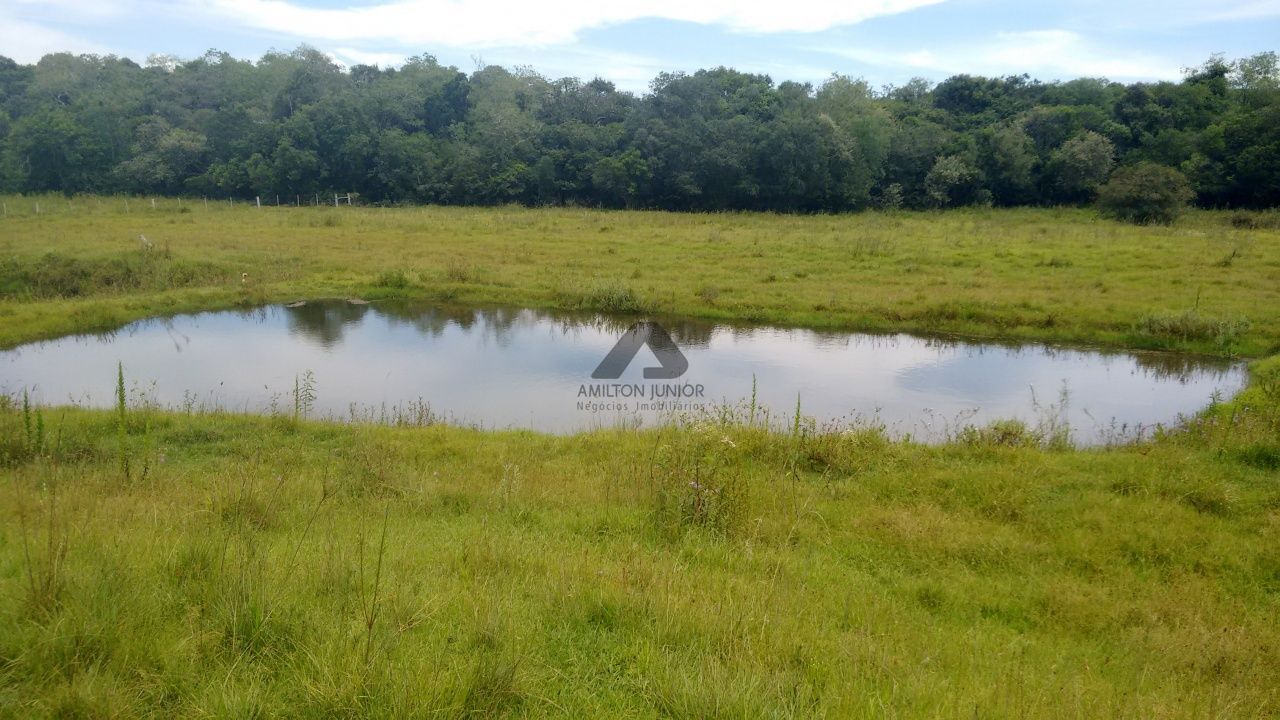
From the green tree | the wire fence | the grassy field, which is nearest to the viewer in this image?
the grassy field

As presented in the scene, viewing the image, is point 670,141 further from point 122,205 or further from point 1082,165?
point 122,205

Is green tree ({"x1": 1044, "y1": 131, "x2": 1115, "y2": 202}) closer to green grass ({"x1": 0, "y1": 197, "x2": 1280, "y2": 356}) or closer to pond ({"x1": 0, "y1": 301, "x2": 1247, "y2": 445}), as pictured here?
green grass ({"x1": 0, "y1": 197, "x2": 1280, "y2": 356})

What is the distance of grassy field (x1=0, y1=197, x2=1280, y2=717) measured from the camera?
9.01ft

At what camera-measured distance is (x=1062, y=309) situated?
15469 millimetres

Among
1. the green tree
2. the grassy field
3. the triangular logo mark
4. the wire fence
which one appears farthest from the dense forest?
the grassy field

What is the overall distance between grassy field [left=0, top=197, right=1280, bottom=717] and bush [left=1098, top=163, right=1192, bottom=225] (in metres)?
24.6

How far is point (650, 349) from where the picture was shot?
13.7 metres

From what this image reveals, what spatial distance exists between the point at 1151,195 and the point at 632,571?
117 ft

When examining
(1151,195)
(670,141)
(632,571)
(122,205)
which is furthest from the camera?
(670,141)

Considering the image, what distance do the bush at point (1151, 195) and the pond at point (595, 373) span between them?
73.9 feet

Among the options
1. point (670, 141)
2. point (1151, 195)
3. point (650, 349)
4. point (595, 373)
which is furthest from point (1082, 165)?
point (595, 373)

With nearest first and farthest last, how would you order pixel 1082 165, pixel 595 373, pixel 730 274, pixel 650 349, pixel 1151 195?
pixel 595 373, pixel 650 349, pixel 730 274, pixel 1151 195, pixel 1082 165

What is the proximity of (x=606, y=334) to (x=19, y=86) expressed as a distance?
86.3 m

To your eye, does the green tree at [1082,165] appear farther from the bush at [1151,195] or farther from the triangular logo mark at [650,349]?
the triangular logo mark at [650,349]
